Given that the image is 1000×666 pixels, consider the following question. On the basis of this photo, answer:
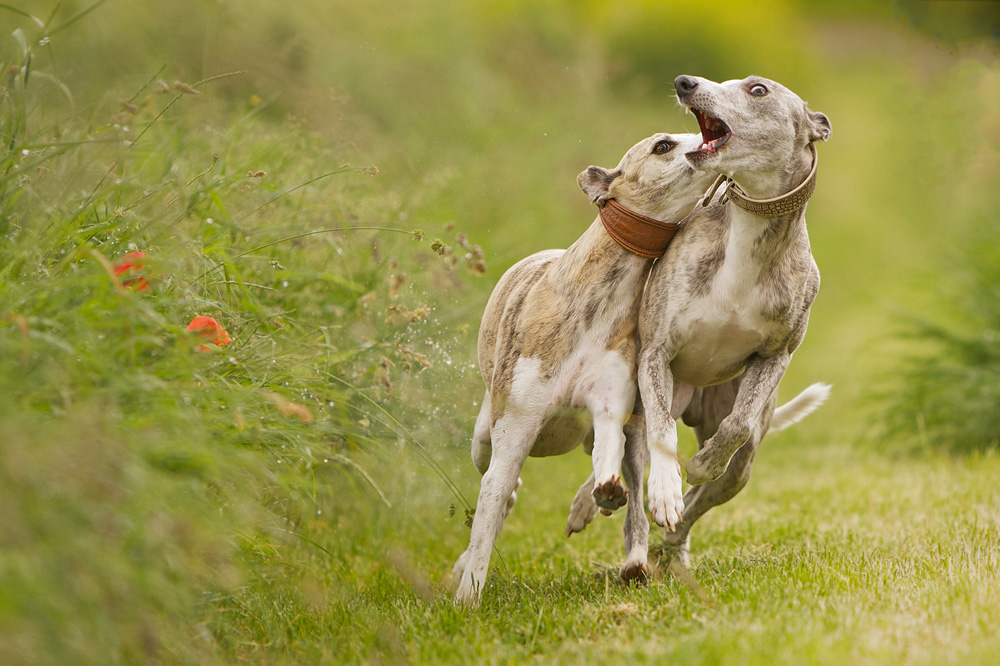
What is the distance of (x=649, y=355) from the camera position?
3.59 meters

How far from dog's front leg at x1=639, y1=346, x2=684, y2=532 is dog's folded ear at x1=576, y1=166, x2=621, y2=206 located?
67 cm

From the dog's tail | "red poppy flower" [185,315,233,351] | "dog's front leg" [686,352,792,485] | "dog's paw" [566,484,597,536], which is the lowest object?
the dog's tail

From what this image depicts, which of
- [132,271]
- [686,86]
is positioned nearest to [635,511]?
[686,86]

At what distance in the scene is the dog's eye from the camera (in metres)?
3.64

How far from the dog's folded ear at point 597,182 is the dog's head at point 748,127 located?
0.44 metres

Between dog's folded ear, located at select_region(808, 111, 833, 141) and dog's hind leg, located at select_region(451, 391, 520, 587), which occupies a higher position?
dog's folded ear, located at select_region(808, 111, 833, 141)

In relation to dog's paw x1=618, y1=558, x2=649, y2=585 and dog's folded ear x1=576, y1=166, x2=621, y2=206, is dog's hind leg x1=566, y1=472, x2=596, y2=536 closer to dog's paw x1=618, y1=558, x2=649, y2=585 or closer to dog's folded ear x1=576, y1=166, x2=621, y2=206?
dog's paw x1=618, y1=558, x2=649, y2=585

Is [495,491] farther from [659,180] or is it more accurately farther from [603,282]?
[659,180]

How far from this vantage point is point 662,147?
12.0 ft

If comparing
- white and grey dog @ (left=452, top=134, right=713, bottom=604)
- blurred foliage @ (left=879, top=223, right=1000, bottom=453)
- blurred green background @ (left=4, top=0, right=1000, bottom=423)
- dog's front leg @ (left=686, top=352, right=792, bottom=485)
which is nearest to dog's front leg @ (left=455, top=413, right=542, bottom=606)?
white and grey dog @ (left=452, top=134, right=713, bottom=604)

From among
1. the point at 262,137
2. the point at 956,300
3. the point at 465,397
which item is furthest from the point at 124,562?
the point at 956,300

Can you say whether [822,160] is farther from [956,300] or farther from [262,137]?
[262,137]

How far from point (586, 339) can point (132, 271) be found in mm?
1681

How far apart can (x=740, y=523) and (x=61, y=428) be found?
162 inches
